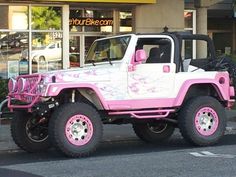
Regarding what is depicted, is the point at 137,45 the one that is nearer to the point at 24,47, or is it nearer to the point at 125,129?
the point at 125,129

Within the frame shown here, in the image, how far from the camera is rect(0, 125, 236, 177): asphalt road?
8.12 m

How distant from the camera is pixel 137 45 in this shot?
10.6 m

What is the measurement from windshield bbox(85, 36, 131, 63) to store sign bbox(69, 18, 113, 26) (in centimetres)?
744

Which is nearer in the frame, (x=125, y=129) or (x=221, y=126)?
(x=221, y=126)

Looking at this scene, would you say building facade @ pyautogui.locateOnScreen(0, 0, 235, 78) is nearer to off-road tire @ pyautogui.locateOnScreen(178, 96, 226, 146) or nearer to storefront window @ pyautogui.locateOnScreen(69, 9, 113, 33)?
storefront window @ pyautogui.locateOnScreen(69, 9, 113, 33)

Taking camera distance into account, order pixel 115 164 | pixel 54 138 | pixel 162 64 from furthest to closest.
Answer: pixel 162 64 < pixel 54 138 < pixel 115 164

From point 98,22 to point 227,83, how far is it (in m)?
8.83

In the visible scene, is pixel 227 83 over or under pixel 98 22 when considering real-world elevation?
under

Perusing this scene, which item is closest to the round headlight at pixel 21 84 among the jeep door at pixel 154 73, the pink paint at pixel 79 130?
the pink paint at pixel 79 130

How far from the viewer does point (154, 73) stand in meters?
10.4

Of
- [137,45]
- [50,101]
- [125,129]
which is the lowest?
[125,129]

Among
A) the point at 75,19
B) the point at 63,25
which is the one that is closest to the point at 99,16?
the point at 75,19

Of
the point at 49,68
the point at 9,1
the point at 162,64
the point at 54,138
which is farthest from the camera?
the point at 49,68

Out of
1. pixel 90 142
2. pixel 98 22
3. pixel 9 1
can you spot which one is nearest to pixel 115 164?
pixel 90 142
